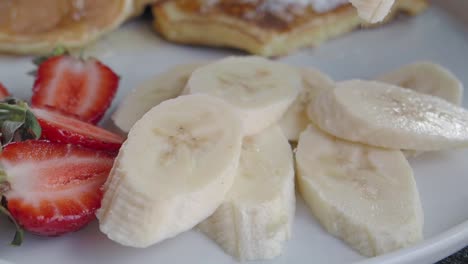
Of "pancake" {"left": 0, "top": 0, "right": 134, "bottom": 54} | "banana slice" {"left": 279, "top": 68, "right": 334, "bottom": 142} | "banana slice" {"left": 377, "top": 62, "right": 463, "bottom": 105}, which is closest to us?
"banana slice" {"left": 279, "top": 68, "right": 334, "bottom": 142}

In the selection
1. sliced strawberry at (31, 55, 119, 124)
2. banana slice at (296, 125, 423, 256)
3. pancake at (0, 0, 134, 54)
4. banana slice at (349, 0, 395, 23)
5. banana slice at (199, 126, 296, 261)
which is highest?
banana slice at (349, 0, 395, 23)

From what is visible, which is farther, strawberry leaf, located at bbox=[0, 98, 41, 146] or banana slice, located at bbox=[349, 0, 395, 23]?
strawberry leaf, located at bbox=[0, 98, 41, 146]

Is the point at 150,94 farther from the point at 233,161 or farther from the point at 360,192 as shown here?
the point at 360,192

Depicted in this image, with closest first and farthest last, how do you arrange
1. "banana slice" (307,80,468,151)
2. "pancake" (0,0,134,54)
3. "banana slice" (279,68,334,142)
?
"banana slice" (307,80,468,151), "banana slice" (279,68,334,142), "pancake" (0,0,134,54)

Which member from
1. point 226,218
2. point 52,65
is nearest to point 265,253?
point 226,218

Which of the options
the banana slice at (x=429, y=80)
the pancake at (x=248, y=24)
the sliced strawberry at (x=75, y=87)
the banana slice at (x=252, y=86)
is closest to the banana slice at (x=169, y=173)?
the banana slice at (x=252, y=86)

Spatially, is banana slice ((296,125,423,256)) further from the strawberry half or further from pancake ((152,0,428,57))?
pancake ((152,0,428,57))

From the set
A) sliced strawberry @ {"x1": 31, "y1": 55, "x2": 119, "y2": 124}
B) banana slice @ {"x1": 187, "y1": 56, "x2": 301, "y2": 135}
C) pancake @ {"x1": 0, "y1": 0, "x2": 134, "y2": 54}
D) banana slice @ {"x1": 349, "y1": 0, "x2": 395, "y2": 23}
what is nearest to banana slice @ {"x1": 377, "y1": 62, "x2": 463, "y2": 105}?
banana slice @ {"x1": 187, "y1": 56, "x2": 301, "y2": 135}

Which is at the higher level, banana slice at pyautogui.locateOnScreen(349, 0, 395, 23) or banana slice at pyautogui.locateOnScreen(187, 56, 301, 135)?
banana slice at pyautogui.locateOnScreen(349, 0, 395, 23)
